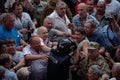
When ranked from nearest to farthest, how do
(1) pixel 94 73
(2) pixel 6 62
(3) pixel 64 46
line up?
(2) pixel 6 62 → (1) pixel 94 73 → (3) pixel 64 46

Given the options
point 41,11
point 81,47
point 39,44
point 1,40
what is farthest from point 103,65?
point 41,11

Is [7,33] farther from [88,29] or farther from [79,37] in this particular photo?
[88,29]

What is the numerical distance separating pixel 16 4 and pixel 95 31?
1.91 m

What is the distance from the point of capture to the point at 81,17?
11.0 meters

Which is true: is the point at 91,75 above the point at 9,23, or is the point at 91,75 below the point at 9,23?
below

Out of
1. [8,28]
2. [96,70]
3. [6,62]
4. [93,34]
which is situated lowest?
[96,70]

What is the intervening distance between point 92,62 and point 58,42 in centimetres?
74

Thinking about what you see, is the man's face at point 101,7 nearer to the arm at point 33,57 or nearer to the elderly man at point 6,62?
the arm at point 33,57

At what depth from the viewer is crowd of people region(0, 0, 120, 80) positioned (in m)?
8.65

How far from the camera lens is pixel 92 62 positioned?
29.7ft

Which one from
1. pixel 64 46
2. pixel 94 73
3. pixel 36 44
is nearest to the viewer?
pixel 94 73

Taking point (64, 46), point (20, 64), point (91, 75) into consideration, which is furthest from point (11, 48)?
point (91, 75)

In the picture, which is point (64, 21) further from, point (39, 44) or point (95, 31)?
point (39, 44)

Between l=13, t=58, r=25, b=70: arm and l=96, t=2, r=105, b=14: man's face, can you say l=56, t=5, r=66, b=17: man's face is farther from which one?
l=13, t=58, r=25, b=70: arm
